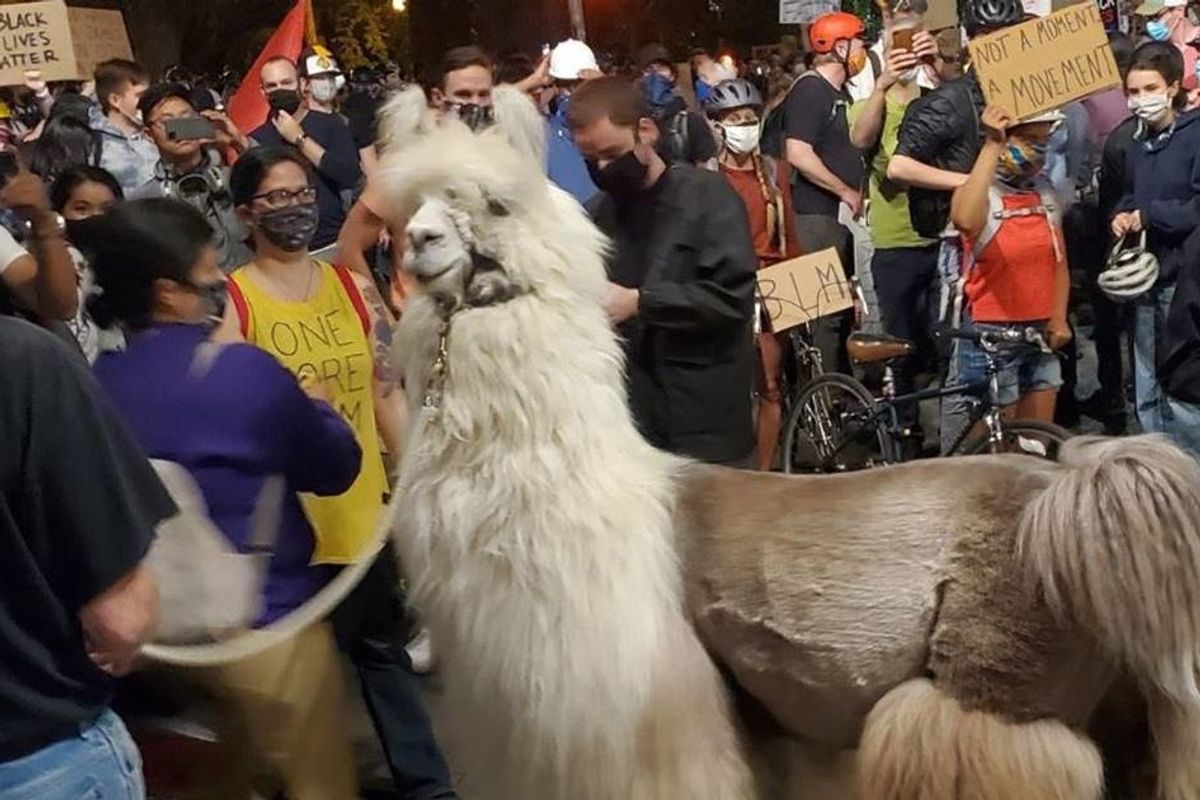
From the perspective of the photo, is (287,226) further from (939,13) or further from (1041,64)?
(939,13)

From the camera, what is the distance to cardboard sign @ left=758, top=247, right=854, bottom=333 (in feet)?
22.5

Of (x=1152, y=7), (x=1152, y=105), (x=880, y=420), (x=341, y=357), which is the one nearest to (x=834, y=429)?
(x=880, y=420)

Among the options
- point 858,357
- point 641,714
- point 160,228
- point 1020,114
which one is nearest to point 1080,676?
point 641,714

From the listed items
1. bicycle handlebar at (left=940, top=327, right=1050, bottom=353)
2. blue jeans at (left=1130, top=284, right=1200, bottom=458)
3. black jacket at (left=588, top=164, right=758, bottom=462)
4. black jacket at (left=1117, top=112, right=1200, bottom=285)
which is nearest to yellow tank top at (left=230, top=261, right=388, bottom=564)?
black jacket at (left=588, top=164, right=758, bottom=462)

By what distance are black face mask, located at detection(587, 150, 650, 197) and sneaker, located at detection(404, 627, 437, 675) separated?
53.6 inches

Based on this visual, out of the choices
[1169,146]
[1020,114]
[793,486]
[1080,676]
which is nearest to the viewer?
[1080,676]

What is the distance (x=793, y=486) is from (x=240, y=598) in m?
1.14

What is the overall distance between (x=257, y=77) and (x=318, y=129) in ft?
2.87

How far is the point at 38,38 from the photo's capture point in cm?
624

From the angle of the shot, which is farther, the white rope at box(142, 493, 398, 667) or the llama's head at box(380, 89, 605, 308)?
the llama's head at box(380, 89, 605, 308)

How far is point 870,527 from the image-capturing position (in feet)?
9.96

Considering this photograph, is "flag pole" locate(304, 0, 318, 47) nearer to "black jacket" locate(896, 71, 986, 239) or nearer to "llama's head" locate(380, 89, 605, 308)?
"black jacket" locate(896, 71, 986, 239)

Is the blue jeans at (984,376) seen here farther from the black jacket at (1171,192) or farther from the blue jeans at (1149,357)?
the black jacket at (1171,192)

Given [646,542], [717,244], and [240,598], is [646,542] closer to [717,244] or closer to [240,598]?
[240,598]
